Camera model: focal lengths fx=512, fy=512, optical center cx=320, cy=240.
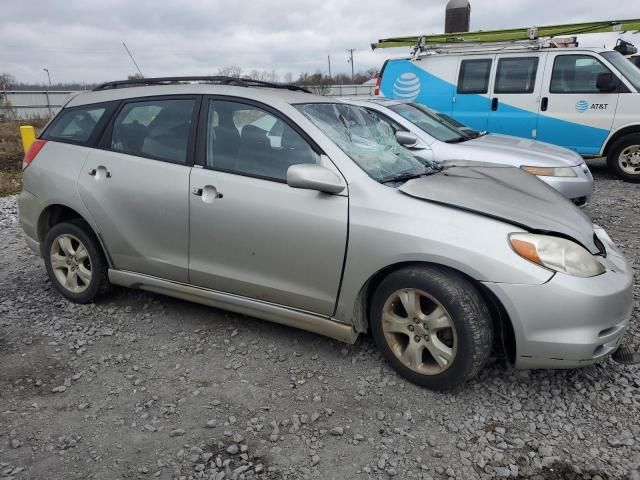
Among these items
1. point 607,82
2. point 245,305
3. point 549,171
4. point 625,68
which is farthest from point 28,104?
point 245,305

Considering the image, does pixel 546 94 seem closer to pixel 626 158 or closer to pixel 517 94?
pixel 517 94

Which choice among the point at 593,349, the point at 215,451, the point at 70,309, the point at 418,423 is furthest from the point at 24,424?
the point at 593,349

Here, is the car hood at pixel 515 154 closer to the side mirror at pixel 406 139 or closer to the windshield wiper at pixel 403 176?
Answer: the side mirror at pixel 406 139

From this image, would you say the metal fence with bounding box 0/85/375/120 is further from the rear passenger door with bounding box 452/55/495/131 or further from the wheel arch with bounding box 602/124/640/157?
the wheel arch with bounding box 602/124/640/157

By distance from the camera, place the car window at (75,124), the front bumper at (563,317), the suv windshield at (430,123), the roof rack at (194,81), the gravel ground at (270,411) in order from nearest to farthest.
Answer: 1. the gravel ground at (270,411)
2. the front bumper at (563,317)
3. the roof rack at (194,81)
4. the car window at (75,124)
5. the suv windshield at (430,123)

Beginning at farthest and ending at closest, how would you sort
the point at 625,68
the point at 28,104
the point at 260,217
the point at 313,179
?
the point at 28,104, the point at 625,68, the point at 260,217, the point at 313,179

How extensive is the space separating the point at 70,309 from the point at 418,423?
2824mm

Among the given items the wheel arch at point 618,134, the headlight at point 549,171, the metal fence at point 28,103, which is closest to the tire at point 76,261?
the headlight at point 549,171

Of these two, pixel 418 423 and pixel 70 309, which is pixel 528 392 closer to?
pixel 418 423

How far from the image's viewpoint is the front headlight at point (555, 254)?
2512mm

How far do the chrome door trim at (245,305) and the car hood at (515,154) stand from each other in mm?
3551

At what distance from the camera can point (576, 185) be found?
5754mm

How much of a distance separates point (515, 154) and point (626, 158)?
12.0 ft

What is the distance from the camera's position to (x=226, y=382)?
2996 millimetres
